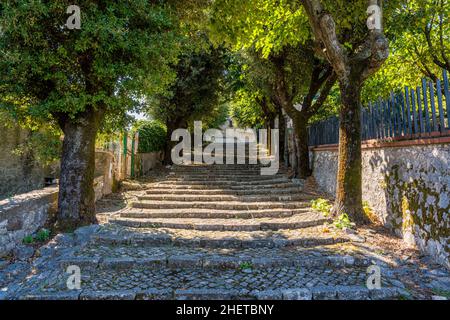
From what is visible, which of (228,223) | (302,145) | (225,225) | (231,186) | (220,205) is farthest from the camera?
(302,145)

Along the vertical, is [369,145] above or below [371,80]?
below

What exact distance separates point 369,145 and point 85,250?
6261 millimetres

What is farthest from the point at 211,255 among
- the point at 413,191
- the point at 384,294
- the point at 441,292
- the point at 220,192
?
the point at 220,192

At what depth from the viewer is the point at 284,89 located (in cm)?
1102

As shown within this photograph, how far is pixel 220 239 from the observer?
574cm

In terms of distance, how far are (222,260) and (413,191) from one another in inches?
141

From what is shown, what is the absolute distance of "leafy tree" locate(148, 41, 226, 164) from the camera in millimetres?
14383

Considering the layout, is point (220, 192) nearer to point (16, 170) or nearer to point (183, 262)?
point (183, 262)

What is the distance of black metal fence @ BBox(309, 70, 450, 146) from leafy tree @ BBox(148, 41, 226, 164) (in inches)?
353

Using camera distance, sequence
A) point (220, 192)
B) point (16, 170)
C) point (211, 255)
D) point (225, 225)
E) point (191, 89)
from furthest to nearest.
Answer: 1. point (191, 89)
2. point (16, 170)
3. point (220, 192)
4. point (225, 225)
5. point (211, 255)

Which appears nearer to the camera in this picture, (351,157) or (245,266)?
(245,266)

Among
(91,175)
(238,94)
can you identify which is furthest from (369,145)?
(238,94)

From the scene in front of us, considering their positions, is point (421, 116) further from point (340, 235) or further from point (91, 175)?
point (91, 175)

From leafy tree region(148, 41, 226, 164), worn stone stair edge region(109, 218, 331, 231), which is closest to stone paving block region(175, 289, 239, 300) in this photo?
worn stone stair edge region(109, 218, 331, 231)
